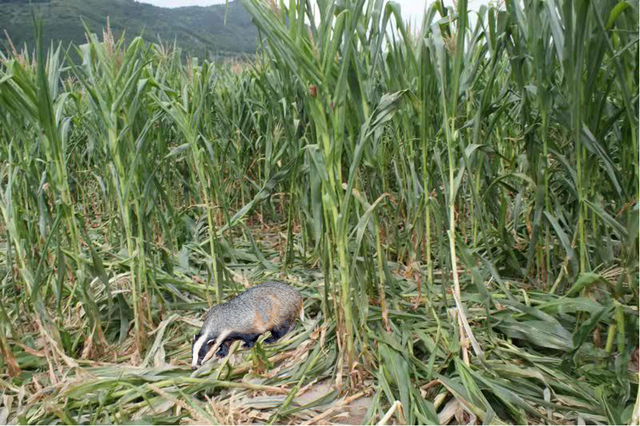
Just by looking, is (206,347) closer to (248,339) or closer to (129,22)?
(248,339)

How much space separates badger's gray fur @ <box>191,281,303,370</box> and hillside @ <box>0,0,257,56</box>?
22.5m

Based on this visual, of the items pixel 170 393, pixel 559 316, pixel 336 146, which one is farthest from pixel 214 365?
pixel 559 316

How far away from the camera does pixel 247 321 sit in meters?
2.17

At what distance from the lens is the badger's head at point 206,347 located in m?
2.04

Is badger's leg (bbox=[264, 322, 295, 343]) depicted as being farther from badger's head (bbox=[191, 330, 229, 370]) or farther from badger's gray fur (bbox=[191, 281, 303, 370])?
badger's head (bbox=[191, 330, 229, 370])

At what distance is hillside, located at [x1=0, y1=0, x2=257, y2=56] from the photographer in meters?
26.5

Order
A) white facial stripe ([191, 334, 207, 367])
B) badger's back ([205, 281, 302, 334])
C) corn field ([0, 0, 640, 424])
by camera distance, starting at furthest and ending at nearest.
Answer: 1. badger's back ([205, 281, 302, 334])
2. white facial stripe ([191, 334, 207, 367])
3. corn field ([0, 0, 640, 424])

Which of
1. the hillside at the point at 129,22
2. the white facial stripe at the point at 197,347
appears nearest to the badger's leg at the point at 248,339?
the white facial stripe at the point at 197,347

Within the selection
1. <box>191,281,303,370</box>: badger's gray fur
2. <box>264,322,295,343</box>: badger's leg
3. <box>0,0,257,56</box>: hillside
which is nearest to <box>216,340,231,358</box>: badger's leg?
<box>191,281,303,370</box>: badger's gray fur

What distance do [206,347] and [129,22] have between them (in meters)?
36.6

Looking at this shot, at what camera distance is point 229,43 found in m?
35.5

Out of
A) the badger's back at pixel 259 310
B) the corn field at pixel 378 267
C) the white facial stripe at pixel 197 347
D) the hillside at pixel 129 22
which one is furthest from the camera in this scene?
the hillside at pixel 129 22

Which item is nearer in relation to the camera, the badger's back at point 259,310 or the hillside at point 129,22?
the badger's back at point 259,310

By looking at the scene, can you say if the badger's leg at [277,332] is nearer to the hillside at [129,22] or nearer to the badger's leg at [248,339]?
the badger's leg at [248,339]
